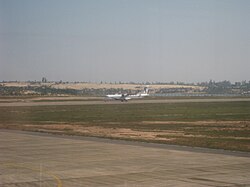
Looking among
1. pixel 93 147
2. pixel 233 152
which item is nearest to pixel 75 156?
pixel 93 147

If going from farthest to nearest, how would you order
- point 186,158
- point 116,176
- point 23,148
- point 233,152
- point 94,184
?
point 23,148
point 233,152
point 186,158
point 116,176
point 94,184

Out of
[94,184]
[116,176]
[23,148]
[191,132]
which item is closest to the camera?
[94,184]

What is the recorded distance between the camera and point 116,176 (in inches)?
912

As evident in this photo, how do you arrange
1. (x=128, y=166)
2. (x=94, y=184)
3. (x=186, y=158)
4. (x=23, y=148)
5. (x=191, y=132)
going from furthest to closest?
(x=191, y=132) < (x=23, y=148) < (x=186, y=158) < (x=128, y=166) < (x=94, y=184)

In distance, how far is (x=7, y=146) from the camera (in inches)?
1436

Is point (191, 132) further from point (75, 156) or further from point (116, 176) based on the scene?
point (116, 176)

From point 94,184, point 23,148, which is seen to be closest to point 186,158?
point 94,184

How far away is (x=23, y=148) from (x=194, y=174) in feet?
52.4

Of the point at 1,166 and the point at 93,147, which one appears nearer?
the point at 1,166

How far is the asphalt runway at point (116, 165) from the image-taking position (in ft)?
71.4

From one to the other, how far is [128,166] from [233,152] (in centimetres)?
911

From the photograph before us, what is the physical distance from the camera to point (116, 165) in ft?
87.4

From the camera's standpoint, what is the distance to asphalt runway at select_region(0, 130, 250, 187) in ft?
71.4

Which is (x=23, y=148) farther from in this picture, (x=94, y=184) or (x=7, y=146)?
(x=94, y=184)
